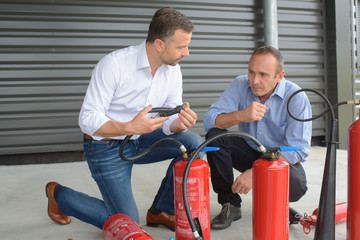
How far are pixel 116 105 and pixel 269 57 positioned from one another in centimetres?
90

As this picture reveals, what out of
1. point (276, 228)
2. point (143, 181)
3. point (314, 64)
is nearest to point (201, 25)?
point (314, 64)

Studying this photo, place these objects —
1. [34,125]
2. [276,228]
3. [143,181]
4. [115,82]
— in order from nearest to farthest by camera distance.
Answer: [276,228] → [115,82] → [143,181] → [34,125]

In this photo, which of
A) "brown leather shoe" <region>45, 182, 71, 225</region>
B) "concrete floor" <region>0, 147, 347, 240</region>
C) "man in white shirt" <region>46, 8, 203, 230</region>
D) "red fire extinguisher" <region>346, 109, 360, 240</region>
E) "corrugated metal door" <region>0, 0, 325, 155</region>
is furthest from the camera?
"corrugated metal door" <region>0, 0, 325, 155</region>

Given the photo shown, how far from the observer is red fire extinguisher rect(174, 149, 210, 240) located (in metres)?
1.47

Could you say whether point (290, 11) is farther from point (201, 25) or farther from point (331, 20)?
point (201, 25)

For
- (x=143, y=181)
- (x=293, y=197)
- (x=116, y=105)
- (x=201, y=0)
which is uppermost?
(x=201, y=0)

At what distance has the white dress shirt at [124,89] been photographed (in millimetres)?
1710

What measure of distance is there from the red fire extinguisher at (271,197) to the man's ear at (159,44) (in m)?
0.80

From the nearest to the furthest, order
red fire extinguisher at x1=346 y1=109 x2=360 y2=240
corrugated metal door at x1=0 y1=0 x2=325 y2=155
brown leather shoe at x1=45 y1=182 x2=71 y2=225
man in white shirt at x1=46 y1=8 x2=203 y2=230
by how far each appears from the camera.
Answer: red fire extinguisher at x1=346 y1=109 x2=360 y2=240 → man in white shirt at x1=46 y1=8 x2=203 y2=230 → brown leather shoe at x1=45 y1=182 x2=71 y2=225 → corrugated metal door at x1=0 y1=0 x2=325 y2=155

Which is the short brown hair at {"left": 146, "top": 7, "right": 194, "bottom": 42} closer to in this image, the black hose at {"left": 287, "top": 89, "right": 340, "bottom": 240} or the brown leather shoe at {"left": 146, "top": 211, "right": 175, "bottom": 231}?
the black hose at {"left": 287, "top": 89, "right": 340, "bottom": 240}

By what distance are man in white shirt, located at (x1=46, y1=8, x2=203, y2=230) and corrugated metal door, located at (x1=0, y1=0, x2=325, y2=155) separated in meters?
2.18

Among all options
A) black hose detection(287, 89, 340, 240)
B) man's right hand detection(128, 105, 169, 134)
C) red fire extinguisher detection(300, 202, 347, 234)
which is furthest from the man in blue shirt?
man's right hand detection(128, 105, 169, 134)

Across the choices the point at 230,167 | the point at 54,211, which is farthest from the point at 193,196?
the point at 54,211

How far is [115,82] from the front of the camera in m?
1.81
